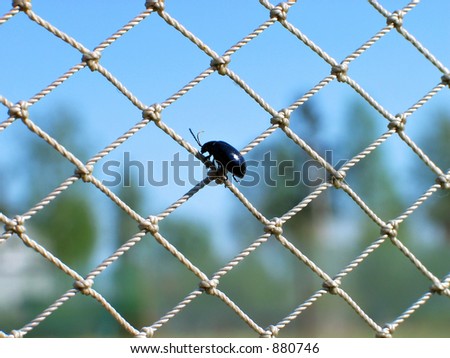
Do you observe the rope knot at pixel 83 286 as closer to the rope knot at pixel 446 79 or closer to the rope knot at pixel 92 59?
the rope knot at pixel 92 59

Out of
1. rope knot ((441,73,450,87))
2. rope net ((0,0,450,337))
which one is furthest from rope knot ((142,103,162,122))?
rope knot ((441,73,450,87))

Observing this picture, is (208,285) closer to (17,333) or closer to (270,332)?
(270,332)

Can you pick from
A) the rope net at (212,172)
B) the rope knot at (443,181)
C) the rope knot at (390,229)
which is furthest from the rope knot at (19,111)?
the rope knot at (443,181)

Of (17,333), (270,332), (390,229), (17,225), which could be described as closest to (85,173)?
(17,225)

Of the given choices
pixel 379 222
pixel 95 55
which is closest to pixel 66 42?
pixel 95 55

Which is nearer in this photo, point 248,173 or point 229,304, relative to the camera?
point 229,304

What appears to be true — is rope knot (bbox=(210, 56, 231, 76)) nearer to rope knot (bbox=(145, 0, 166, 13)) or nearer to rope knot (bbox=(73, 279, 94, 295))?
rope knot (bbox=(145, 0, 166, 13))
